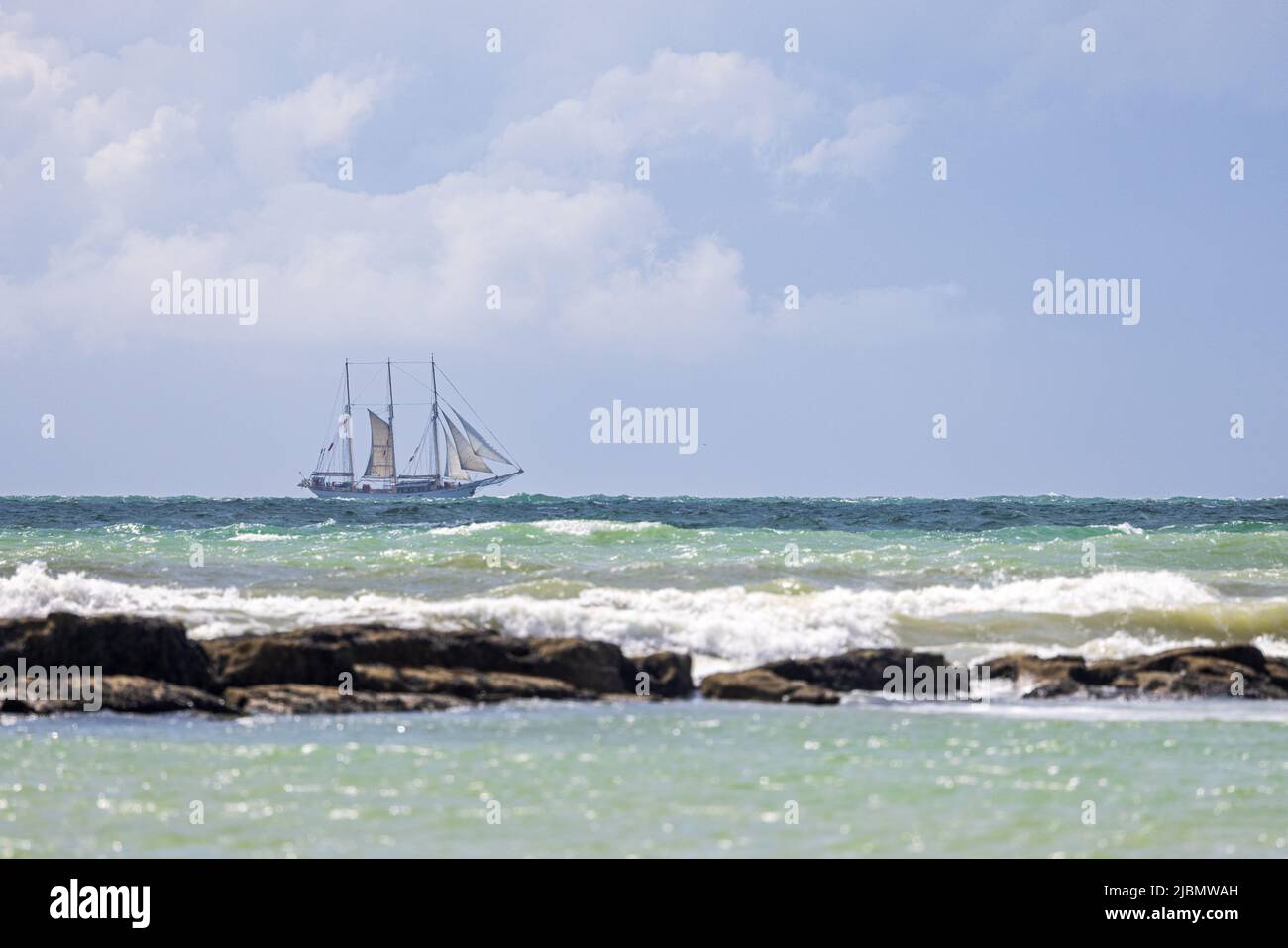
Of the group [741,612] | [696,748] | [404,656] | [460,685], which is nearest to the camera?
[696,748]

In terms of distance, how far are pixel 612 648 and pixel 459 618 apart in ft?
15.0

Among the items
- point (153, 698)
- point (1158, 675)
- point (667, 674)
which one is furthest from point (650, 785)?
point (1158, 675)

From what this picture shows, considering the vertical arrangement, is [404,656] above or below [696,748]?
above

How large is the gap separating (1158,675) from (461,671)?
25.8 ft

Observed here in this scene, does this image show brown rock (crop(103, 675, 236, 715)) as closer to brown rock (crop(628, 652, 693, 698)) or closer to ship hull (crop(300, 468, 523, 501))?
brown rock (crop(628, 652, 693, 698))

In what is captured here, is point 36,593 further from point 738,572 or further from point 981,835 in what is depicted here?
point 981,835

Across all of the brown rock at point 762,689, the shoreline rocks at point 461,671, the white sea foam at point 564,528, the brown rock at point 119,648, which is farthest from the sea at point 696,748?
the white sea foam at point 564,528

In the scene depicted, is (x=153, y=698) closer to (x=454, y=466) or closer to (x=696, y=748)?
(x=696, y=748)

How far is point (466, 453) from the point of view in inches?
4894

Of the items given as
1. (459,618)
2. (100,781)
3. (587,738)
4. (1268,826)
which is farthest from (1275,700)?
(100,781)

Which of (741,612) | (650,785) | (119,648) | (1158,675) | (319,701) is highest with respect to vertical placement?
(119,648)

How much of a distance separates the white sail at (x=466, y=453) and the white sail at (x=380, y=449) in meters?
13.5

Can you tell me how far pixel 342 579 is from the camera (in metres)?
26.0
